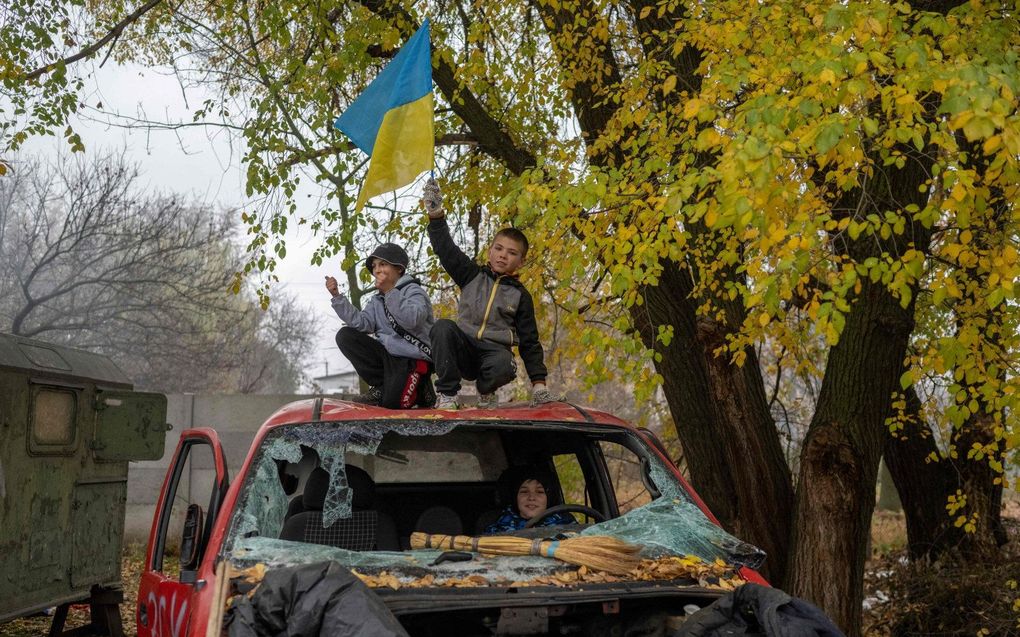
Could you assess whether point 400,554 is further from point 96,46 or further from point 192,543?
point 96,46

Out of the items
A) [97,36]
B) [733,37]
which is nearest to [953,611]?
[733,37]

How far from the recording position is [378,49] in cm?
947

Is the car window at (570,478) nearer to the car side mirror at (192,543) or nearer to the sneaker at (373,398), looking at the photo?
the sneaker at (373,398)

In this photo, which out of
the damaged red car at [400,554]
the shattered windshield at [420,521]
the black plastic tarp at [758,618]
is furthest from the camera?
the shattered windshield at [420,521]

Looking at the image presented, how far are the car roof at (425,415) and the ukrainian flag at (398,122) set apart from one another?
1.90 metres

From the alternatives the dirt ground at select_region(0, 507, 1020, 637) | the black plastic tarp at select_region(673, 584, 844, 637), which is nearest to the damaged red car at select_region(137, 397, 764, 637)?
the black plastic tarp at select_region(673, 584, 844, 637)

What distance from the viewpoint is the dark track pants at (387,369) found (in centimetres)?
524

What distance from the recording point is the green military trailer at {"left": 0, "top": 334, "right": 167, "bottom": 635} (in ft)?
23.4

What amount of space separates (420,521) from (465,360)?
0.97 meters

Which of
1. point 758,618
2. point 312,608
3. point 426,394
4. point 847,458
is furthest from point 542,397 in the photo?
point 847,458

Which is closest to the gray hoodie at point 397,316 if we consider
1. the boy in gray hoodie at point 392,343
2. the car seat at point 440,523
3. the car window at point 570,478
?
the boy in gray hoodie at point 392,343

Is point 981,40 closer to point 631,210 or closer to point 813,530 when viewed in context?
point 631,210

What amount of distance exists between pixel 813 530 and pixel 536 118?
5829mm

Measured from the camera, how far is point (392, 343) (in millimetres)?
5312
